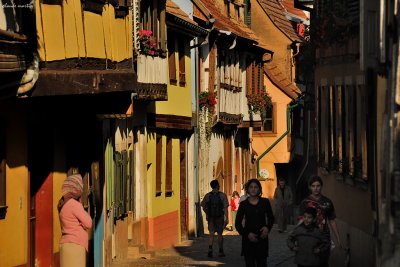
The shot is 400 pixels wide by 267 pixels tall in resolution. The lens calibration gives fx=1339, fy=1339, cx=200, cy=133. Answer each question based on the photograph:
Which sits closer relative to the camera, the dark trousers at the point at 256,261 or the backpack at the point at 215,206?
the dark trousers at the point at 256,261

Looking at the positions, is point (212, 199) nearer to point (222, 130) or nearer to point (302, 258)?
point (302, 258)

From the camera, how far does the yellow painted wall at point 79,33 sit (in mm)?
16672

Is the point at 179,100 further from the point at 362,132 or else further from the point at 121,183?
the point at 362,132

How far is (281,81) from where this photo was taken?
58.4m

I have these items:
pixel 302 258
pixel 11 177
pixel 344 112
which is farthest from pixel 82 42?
pixel 344 112

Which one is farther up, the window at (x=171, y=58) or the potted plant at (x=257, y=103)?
the window at (x=171, y=58)

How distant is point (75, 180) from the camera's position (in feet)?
53.3

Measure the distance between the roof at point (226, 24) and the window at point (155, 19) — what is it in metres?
10.9

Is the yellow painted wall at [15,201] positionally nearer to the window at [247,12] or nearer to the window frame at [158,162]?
the window frame at [158,162]

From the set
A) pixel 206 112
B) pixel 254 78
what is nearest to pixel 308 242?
pixel 206 112

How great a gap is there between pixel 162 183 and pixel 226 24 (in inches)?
505

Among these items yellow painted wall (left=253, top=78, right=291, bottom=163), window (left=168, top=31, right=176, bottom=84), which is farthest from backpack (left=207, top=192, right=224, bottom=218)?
yellow painted wall (left=253, top=78, right=291, bottom=163)

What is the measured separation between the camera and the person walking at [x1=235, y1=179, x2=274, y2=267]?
18.3 meters

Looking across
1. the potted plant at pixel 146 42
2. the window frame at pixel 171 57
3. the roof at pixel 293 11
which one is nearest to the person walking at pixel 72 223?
the potted plant at pixel 146 42
